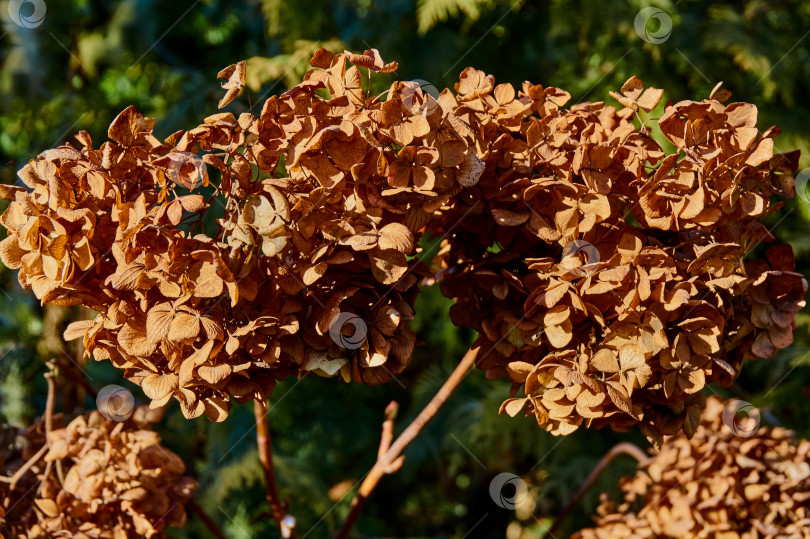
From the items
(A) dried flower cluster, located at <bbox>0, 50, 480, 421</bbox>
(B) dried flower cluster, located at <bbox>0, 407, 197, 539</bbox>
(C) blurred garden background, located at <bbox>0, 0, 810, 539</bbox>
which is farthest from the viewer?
(C) blurred garden background, located at <bbox>0, 0, 810, 539</bbox>

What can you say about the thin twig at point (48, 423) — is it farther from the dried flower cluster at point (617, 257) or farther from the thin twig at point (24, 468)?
the dried flower cluster at point (617, 257)

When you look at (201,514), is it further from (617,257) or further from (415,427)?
(617,257)

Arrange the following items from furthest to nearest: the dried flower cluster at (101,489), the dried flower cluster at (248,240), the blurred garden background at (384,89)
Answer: the blurred garden background at (384,89) < the dried flower cluster at (101,489) < the dried flower cluster at (248,240)

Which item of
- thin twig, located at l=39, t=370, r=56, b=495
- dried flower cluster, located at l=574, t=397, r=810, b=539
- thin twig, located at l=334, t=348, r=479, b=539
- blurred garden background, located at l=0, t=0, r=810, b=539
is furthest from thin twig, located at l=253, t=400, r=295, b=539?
blurred garden background, located at l=0, t=0, r=810, b=539

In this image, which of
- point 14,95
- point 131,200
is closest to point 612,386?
point 131,200

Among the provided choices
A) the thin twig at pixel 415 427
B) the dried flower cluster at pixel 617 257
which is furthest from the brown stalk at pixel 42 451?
the dried flower cluster at pixel 617 257

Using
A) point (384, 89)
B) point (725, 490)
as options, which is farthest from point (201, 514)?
point (384, 89)

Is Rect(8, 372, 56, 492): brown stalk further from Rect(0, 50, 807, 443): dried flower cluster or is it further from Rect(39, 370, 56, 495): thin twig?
Rect(0, 50, 807, 443): dried flower cluster

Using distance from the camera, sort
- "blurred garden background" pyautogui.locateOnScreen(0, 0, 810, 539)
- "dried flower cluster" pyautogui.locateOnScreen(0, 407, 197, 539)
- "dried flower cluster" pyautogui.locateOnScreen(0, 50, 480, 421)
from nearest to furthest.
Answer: "dried flower cluster" pyautogui.locateOnScreen(0, 50, 480, 421) < "dried flower cluster" pyautogui.locateOnScreen(0, 407, 197, 539) < "blurred garden background" pyautogui.locateOnScreen(0, 0, 810, 539)
